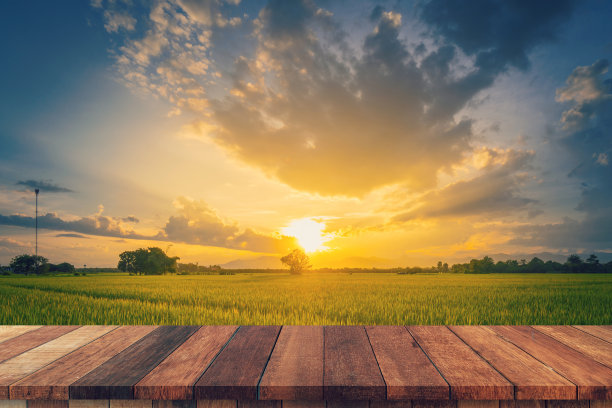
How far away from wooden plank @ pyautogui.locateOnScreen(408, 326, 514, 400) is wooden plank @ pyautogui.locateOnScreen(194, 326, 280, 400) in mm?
1247

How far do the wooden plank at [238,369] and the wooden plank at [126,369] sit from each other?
0.45 metres

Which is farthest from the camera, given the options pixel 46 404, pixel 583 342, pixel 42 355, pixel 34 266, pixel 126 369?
pixel 34 266

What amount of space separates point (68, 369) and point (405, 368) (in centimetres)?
237

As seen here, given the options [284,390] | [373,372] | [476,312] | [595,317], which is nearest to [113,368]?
[284,390]

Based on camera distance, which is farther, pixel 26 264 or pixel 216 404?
pixel 26 264

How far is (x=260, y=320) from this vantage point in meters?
5.45

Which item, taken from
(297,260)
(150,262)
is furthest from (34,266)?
(297,260)

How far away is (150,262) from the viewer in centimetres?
7844

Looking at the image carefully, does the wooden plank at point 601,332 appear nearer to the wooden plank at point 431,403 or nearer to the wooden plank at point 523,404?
the wooden plank at point 523,404

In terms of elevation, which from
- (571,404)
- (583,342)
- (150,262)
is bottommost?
(150,262)

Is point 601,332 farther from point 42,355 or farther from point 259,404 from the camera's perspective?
point 42,355

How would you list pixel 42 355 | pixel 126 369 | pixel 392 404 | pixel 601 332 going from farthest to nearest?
pixel 601 332, pixel 42 355, pixel 126 369, pixel 392 404

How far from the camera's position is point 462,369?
2.32m

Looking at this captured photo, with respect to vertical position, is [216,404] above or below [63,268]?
above
